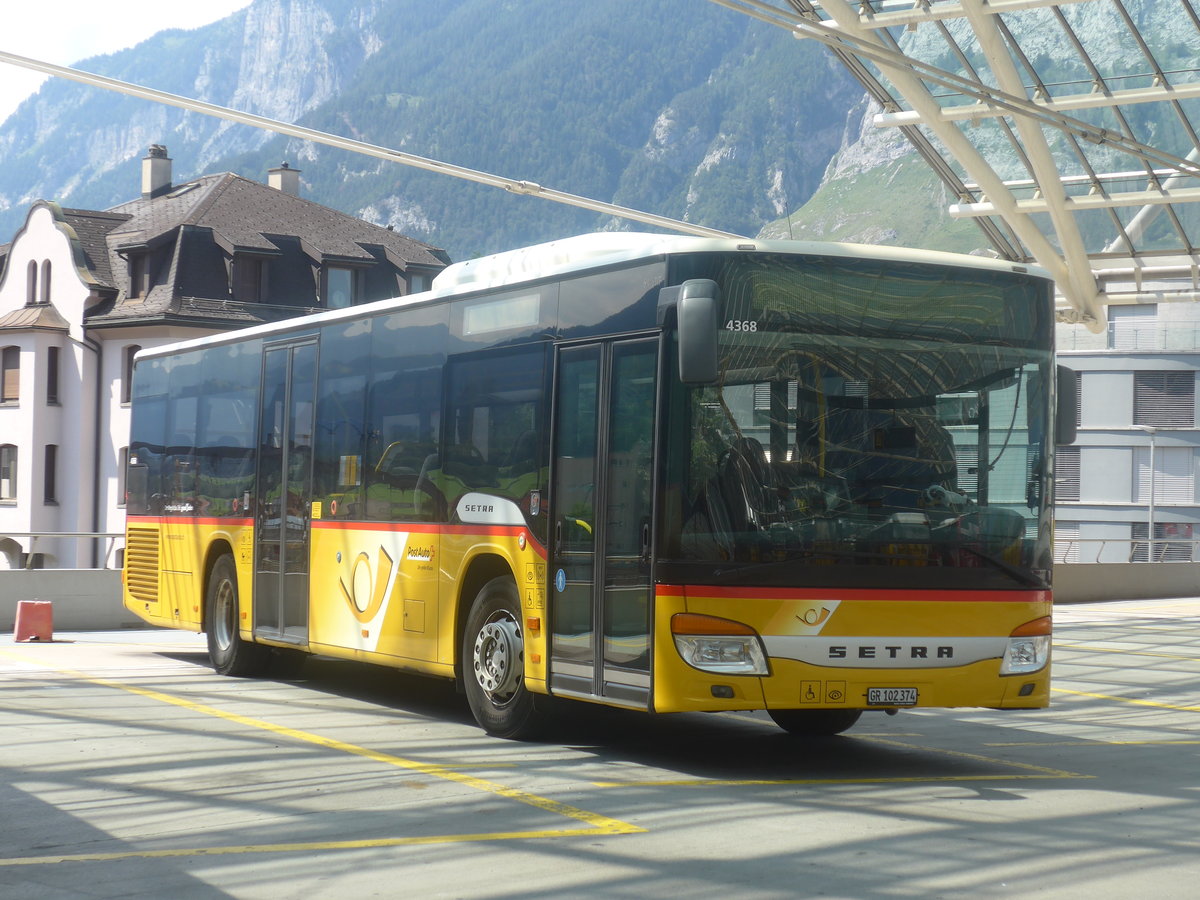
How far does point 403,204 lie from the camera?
18012 cm

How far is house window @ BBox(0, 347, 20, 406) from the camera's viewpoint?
55.7m

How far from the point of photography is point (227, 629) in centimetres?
1577

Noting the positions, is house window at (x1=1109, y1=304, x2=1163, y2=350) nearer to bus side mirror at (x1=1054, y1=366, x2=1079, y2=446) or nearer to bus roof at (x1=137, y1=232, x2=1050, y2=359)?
bus roof at (x1=137, y1=232, x2=1050, y2=359)

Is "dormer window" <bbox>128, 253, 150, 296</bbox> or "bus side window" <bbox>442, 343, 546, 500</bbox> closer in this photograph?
"bus side window" <bbox>442, 343, 546, 500</bbox>

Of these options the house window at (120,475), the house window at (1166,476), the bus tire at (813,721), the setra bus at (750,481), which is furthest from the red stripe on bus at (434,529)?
the house window at (1166,476)

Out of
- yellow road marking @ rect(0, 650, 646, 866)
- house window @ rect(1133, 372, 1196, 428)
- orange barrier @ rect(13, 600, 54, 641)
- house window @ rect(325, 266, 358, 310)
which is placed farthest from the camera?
house window @ rect(1133, 372, 1196, 428)

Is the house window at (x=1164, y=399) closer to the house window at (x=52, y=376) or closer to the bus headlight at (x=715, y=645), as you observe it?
the house window at (x=52, y=376)

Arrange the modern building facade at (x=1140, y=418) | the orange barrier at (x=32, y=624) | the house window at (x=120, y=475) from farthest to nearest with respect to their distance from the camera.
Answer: the modern building facade at (x=1140, y=418), the house window at (x=120, y=475), the orange barrier at (x=32, y=624)

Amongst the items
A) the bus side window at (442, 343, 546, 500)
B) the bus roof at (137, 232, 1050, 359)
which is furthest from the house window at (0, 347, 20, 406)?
the bus side window at (442, 343, 546, 500)

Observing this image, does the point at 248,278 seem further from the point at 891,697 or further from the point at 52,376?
the point at 891,697

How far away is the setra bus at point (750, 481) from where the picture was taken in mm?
9430

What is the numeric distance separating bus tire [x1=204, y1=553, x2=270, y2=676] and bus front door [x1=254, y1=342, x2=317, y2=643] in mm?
665

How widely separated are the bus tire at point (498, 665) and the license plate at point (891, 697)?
230cm

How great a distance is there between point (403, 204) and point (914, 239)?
176ft
